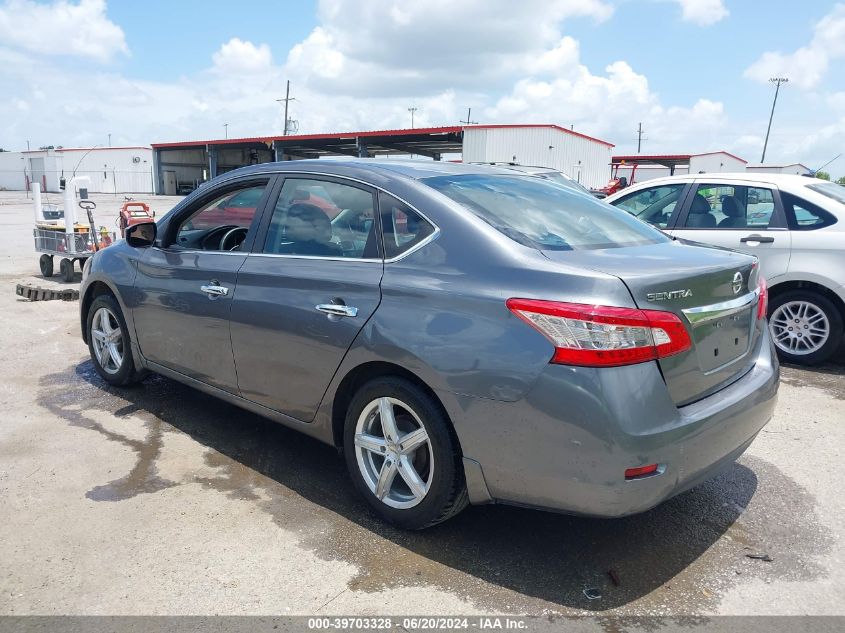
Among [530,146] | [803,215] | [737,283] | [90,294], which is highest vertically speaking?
[530,146]

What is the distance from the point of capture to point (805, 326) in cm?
598

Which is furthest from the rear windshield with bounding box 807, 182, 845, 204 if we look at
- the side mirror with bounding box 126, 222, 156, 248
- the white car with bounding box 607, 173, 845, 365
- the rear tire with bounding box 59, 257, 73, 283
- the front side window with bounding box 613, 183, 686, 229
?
the rear tire with bounding box 59, 257, 73, 283

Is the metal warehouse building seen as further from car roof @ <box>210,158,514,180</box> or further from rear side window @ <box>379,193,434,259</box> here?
rear side window @ <box>379,193,434,259</box>

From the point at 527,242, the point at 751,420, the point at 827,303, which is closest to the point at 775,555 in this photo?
the point at 751,420

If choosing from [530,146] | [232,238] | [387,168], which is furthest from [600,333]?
[530,146]

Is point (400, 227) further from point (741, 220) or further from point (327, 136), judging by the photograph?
point (327, 136)

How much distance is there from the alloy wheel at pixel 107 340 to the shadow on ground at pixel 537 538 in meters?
1.01

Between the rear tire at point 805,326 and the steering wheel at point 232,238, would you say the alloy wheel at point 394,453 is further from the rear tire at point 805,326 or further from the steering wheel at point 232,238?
the rear tire at point 805,326

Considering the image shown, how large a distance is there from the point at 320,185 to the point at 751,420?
2.39 meters

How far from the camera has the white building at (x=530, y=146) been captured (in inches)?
1341

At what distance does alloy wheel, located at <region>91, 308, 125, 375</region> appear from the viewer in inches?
196

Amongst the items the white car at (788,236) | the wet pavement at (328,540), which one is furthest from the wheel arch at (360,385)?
the white car at (788,236)

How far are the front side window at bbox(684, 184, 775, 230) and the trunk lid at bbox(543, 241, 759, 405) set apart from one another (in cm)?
345

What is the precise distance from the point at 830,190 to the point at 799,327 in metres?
1.34
